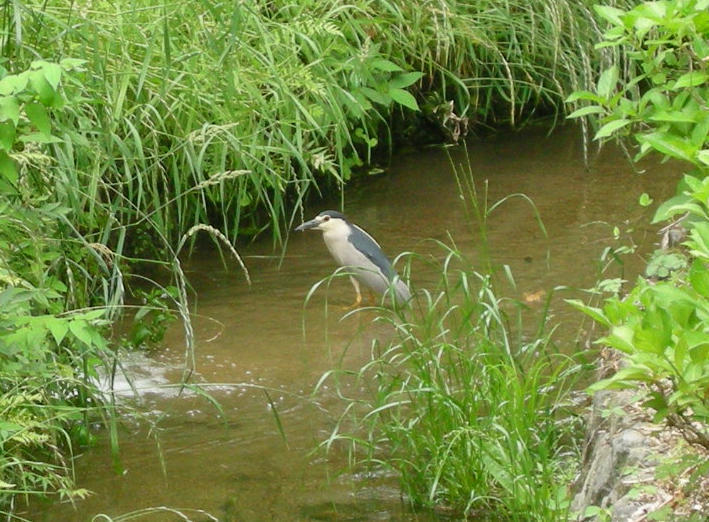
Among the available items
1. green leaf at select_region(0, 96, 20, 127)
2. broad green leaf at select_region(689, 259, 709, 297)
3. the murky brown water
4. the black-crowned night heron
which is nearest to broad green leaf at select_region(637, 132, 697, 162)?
broad green leaf at select_region(689, 259, 709, 297)

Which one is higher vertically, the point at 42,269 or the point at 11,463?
the point at 42,269

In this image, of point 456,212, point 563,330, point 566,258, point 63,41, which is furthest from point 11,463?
point 456,212

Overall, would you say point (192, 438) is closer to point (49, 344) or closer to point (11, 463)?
point (49, 344)

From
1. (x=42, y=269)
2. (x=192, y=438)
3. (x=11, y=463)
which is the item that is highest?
(x=42, y=269)

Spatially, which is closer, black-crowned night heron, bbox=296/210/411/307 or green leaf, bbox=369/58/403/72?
black-crowned night heron, bbox=296/210/411/307

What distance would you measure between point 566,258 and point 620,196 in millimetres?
1145

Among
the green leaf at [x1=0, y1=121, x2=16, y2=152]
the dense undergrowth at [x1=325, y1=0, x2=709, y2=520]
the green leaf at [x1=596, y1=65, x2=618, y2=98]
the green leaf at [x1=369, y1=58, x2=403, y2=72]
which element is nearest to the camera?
the dense undergrowth at [x1=325, y1=0, x2=709, y2=520]

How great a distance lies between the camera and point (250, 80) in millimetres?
5816

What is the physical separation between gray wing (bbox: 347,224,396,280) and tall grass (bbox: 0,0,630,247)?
1.13ft

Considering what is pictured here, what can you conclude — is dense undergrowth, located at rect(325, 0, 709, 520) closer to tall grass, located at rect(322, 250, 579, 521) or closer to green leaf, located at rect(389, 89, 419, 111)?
tall grass, located at rect(322, 250, 579, 521)

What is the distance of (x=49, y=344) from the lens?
4.21 metres

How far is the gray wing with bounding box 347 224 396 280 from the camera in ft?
20.9

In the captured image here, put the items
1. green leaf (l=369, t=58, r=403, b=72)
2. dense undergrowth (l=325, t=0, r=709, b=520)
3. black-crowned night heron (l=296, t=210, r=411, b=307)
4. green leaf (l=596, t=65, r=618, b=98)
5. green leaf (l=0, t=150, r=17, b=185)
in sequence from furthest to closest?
1. green leaf (l=369, t=58, r=403, b=72)
2. black-crowned night heron (l=296, t=210, r=411, b=307)
3. green leaf (l=596, t=65, r=618, b=98)
4. green leaf (l=0, t=150, r=17, b=185)
5. dense undergrowth (l=325, t=0, r=709, b=520)

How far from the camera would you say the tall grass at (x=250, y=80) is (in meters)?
4.81
